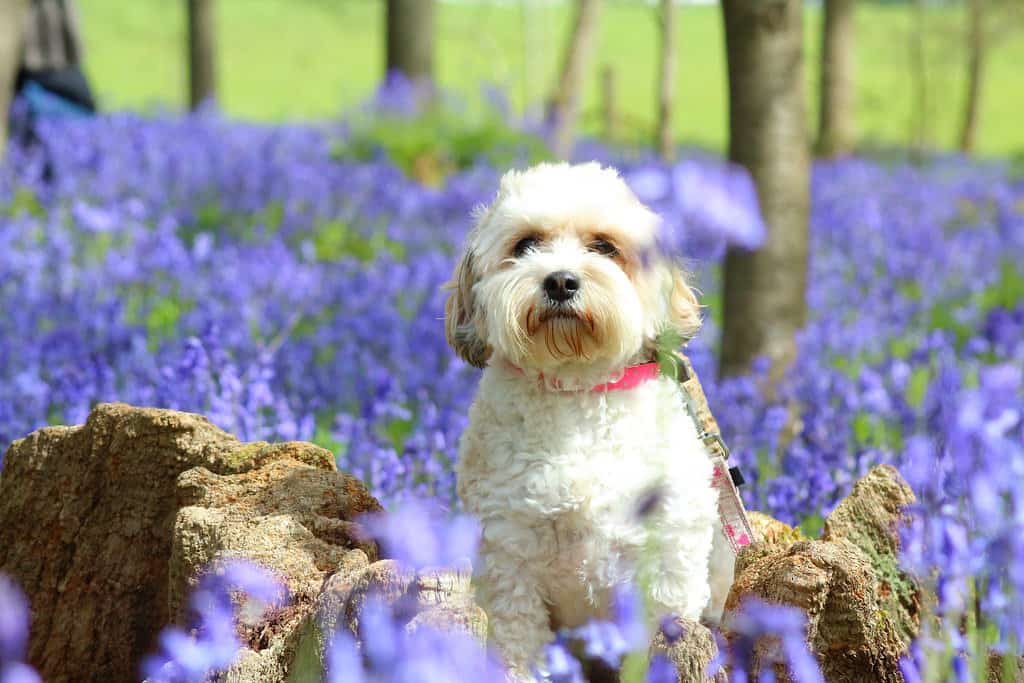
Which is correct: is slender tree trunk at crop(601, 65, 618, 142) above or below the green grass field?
below

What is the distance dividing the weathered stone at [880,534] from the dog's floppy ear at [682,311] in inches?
22.8

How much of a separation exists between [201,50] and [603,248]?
15331mm

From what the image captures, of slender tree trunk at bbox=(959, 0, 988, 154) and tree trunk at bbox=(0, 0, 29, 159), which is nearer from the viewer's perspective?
tree trunk at bbox=(0, 0, 29, 159)

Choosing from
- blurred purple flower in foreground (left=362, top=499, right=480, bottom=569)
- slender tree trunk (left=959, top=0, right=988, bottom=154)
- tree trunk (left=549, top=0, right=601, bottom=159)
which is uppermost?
slender tree trunk (left=959, top=0, right=988, bottom=154)

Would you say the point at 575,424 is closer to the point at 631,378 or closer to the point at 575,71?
the point at 631,378

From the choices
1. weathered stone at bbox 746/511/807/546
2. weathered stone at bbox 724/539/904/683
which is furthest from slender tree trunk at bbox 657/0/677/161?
weathered stone at bbox 724/539/904/683

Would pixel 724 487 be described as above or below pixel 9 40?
below

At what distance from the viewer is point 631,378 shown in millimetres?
2660

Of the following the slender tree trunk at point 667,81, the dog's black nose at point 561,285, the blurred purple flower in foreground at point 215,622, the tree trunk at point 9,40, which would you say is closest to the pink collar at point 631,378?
the dog's black nose at point 561,285

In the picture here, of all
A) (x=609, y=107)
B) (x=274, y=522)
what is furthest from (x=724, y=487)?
(x=609, y=107)

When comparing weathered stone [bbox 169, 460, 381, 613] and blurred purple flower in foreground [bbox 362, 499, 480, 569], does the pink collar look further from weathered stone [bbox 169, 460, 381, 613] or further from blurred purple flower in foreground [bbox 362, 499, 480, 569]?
blurred purple flower in foreground [bbox 362, 499, 480, 569]

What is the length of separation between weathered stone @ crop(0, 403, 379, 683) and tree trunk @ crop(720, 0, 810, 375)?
302cm

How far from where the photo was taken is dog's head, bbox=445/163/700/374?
99.8 inches

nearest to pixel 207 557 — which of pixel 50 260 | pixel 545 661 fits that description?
pixel 545 661
